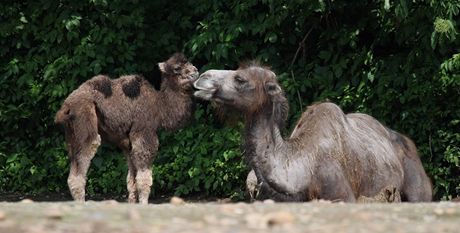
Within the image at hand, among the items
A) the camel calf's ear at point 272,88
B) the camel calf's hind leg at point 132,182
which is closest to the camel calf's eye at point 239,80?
the camel calf's ear at point 272,88

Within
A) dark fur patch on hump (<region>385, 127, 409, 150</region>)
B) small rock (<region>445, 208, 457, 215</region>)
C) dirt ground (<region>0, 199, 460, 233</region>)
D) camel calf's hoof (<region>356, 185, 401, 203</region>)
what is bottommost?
camel calf's hoof (<region>356, 185, 401, 203</region>)

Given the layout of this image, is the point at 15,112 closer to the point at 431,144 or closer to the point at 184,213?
the point at 431,144

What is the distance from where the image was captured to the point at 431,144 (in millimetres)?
12164

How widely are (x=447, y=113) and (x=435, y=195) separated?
96cm

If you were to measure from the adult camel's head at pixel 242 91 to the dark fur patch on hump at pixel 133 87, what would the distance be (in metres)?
3.59

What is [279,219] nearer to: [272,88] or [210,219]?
[210,219]

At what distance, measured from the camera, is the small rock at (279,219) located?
5469mm

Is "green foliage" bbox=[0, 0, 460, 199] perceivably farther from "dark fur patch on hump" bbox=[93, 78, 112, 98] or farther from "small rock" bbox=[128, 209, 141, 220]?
"small rock" bbox=[128, 209, 141, 220]

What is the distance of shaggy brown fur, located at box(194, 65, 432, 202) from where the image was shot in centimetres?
873

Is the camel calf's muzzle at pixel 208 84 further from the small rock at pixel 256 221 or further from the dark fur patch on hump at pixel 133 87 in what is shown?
the dark fur patch on hump at pixel 133 87

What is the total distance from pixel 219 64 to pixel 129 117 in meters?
1.65

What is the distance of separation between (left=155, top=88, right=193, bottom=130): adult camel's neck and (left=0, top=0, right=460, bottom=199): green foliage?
688 mm

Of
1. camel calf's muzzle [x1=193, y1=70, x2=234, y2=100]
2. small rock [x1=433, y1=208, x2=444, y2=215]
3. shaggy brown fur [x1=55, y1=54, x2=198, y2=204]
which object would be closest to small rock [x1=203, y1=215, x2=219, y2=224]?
small rock [x1=433, y1=208, x2=444, y2=215]

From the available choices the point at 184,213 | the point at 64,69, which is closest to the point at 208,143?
the point at 64,69
